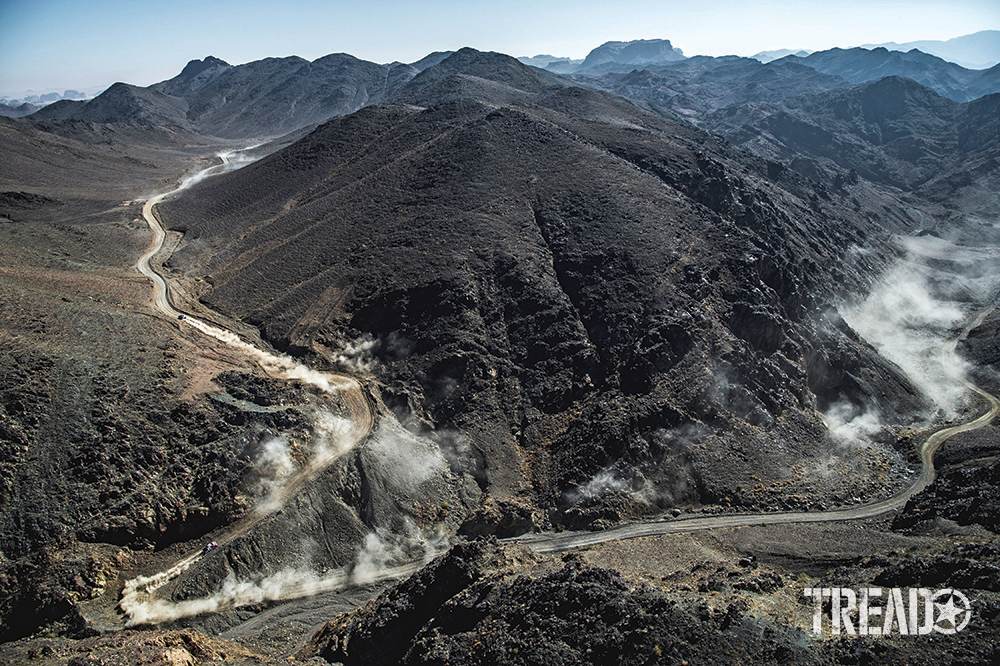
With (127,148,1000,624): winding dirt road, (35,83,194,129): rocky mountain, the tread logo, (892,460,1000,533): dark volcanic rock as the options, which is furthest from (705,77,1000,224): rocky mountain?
(35,83,194,129): rocky mountain

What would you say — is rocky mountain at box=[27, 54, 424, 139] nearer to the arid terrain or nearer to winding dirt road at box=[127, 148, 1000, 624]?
the arid terrain

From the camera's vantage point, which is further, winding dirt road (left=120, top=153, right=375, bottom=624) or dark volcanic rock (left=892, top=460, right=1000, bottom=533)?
dark volcanic rock (left=892, top=460, right=1000, bottom=533)

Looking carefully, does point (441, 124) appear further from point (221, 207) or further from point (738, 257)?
point (738, 257)

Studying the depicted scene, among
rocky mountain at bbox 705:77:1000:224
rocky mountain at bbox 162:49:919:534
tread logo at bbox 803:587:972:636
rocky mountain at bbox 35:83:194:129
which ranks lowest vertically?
tread logo at bbox 803:587:972:636

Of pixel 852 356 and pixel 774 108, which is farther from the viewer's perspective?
pixel 774 108

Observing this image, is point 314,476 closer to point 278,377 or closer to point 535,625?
point 278,377

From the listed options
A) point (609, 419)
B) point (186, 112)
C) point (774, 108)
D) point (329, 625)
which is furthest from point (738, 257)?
point (186, 112)
